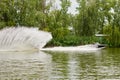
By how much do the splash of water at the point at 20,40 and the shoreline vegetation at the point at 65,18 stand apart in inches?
509

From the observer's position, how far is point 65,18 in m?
68.8

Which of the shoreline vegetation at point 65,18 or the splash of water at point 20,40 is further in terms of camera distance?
the shoreline vegetation at point 65,18

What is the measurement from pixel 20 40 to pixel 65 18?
29443 mm

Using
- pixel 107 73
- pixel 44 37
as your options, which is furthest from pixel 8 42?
pixel 107 73

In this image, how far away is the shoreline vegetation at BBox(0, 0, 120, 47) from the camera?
59.1 metres

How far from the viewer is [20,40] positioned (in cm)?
3997

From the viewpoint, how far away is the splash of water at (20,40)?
3981cm

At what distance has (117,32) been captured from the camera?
64625 millimetres

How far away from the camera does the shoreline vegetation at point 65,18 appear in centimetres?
5909

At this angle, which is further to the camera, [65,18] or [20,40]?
[65,18]

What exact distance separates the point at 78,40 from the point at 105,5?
13.2m

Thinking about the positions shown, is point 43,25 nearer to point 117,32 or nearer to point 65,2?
point 65,2

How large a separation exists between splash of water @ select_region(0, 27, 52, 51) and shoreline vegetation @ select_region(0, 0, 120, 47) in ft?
42.4

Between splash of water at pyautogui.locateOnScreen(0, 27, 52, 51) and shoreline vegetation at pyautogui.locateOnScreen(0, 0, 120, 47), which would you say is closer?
splash of water at pyautogui.locateOnScreen(0, 27, 52, 51)
